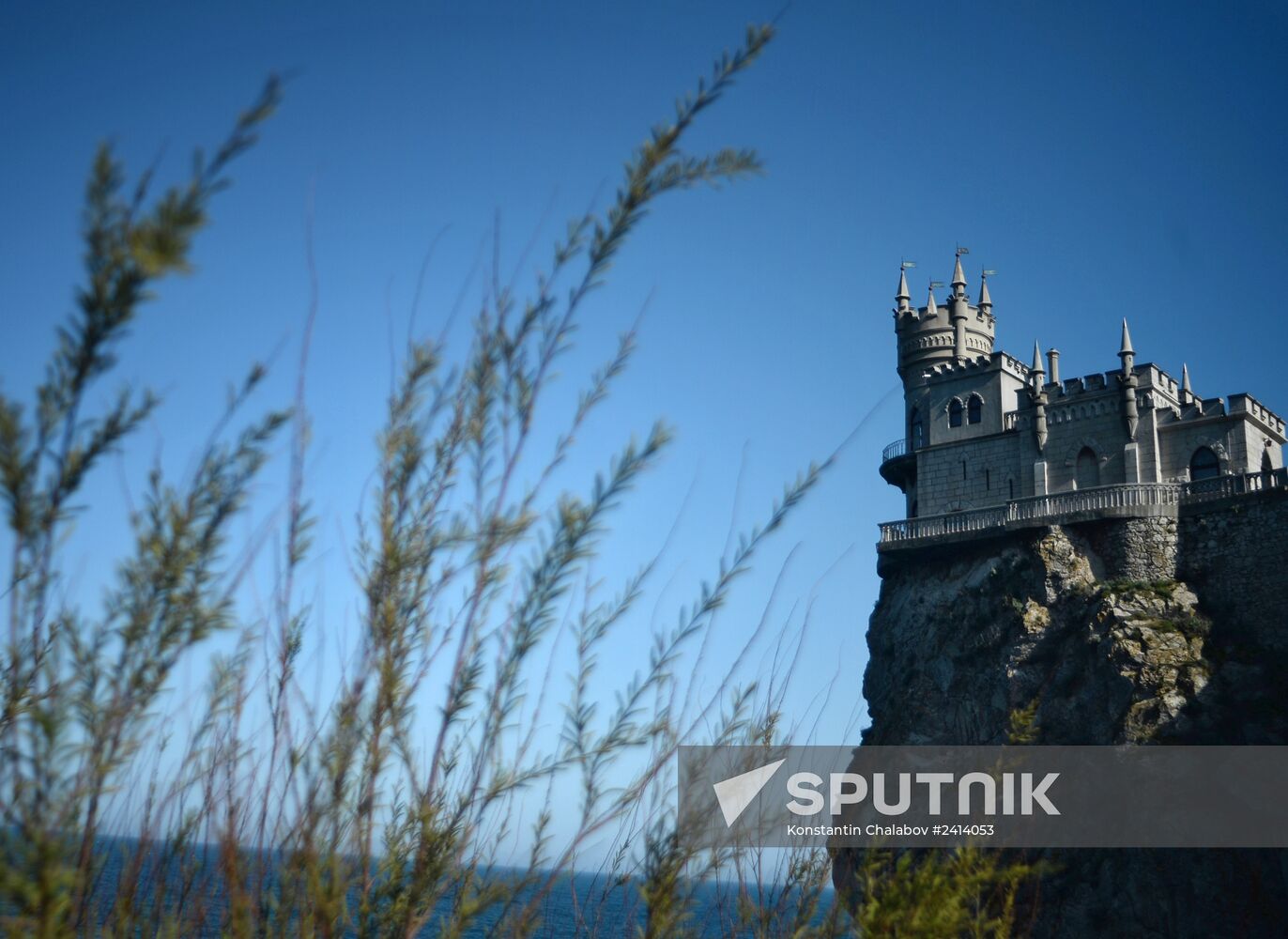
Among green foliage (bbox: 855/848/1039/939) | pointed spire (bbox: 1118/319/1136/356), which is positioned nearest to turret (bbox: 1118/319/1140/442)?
pointed spire (bbox: 1118/319/1136/356)

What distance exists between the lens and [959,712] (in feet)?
95.6

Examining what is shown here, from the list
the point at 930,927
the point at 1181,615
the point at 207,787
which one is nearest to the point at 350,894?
the point at 207,787

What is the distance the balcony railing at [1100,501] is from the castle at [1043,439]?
3cm

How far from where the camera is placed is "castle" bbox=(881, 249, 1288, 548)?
94.9 feet

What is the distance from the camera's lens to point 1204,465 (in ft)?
96.4

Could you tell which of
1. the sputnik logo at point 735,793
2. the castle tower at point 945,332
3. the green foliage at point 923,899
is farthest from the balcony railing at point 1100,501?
the sputnik logo at point 735,793

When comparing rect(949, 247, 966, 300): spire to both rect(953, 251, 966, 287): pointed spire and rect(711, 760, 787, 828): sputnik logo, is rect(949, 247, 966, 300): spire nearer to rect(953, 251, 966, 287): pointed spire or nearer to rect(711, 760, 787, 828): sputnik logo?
rect(953, 251, 966, 287): pointed spire

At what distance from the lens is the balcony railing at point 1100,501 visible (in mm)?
27438

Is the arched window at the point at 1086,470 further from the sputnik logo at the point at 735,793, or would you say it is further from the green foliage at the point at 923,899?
the sputnik logo at the point at 735,793

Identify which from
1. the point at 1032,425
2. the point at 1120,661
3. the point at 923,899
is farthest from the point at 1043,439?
the point at 923,899

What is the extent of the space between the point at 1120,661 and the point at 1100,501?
5174mm

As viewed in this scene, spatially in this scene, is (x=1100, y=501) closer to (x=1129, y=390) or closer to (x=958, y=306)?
(x=1129, y=390)

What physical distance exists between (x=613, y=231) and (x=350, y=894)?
2740 mm

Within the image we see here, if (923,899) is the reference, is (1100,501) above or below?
above
